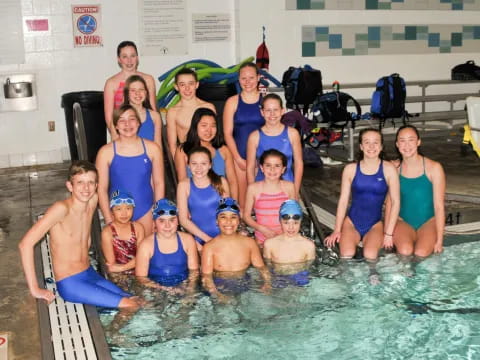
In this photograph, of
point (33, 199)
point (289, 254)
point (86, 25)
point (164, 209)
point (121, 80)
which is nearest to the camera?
point (164, 209)

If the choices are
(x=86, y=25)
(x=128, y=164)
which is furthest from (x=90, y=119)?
(x=128, y=164)

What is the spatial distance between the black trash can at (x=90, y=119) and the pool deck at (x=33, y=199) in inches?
23.5

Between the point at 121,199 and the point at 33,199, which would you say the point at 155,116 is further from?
the point at 33,199

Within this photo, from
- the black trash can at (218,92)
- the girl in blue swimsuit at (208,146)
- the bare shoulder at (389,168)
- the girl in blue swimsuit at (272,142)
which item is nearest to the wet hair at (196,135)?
the girl in blue swimsuit at (208,146)

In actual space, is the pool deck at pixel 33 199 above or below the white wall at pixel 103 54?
below

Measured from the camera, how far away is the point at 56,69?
372 inches

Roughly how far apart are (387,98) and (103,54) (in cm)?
434

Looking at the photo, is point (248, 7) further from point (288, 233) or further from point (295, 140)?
point (288, 233)

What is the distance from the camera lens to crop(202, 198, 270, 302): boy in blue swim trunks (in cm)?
443

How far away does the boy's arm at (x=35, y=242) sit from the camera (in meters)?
3.62

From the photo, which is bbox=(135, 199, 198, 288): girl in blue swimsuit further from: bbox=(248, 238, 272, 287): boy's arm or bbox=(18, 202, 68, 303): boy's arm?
bbox=(18, 202, 68, 303): boy's arm

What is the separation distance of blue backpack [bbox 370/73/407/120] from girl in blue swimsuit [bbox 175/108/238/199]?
4.47 metres

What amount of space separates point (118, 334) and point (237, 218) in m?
1.23

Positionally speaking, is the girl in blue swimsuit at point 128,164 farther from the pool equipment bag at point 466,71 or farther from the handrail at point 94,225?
the pool equipment bag at point 466,71
